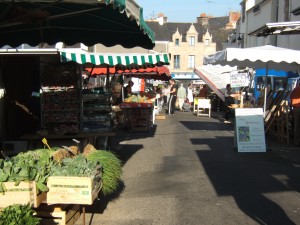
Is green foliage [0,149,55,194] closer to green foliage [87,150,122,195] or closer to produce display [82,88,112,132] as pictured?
green foliage [87,150,122,195]

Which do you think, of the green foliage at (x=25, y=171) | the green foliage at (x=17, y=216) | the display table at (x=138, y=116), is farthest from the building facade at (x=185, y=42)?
the green foliage at (x=17, y=216)

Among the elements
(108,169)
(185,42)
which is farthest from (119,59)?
(185,42)

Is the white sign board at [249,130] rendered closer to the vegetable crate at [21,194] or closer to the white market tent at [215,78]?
the vegetable crate at [21,194]

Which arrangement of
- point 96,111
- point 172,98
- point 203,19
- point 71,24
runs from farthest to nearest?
point 203,19
point 172,98
point 96,111
point 71,24

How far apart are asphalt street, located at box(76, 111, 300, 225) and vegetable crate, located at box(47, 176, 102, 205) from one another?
107cm

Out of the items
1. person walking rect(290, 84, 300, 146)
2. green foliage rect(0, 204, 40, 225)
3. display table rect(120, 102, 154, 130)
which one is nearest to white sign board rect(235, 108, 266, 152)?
person walking rect(290, 84, 300, 146)

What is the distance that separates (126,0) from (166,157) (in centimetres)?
633

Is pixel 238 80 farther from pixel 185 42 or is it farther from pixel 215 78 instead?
pixel 185 42

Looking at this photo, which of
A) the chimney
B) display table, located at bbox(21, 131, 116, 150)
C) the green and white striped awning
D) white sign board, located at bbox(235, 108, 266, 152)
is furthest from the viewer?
the chimney

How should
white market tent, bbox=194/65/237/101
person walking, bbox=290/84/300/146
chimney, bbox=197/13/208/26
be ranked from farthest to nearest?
1. chimney, bbox=197/13/208/26
2. white market tent, bbox=194/65/237/101
3. person walking, bbox=290/84/300/146

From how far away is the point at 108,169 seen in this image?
611cm

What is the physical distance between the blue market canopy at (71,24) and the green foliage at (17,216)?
2.25 metres

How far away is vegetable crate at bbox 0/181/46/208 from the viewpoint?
15.2 feet

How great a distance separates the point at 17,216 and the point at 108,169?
210cm
